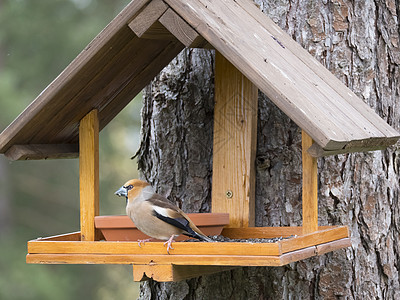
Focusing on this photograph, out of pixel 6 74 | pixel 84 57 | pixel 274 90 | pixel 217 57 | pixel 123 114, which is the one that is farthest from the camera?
pixel 123 114

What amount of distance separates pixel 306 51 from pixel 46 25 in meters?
6.86

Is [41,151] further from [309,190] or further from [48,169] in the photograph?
[48,169]

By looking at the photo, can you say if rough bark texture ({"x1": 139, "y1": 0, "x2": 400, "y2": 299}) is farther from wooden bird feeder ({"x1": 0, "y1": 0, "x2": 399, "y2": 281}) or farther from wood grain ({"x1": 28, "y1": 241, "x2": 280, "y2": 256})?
wood grain ({"x1": 28, "y1": 241, "x2": 280, "y2": 256})

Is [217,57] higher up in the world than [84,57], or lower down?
higher up

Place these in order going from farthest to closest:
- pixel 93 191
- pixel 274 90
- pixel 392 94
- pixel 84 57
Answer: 1. pixel 392 94
2. pixel 93 191
3. pixel 84 57
4. pixel 274 90

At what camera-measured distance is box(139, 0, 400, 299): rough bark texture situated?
3.15 meters

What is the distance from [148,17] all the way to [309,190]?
888 mm

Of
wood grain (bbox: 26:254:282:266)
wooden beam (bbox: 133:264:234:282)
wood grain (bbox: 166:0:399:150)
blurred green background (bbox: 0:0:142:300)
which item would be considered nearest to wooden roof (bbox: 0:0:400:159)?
wood grain (bbox: 166:0:399:150)

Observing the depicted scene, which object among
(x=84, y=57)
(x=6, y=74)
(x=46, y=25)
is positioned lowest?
(x=84, y=57)

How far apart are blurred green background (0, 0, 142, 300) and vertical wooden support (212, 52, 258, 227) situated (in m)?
5.60

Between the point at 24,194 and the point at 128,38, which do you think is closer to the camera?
the point at 128,38

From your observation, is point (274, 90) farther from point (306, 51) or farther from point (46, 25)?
point (46, 25)

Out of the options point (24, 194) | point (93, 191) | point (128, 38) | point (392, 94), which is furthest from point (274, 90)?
point (24, 194)

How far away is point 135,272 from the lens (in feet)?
8.20
